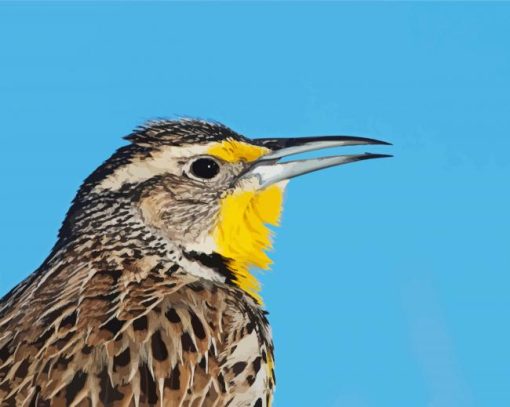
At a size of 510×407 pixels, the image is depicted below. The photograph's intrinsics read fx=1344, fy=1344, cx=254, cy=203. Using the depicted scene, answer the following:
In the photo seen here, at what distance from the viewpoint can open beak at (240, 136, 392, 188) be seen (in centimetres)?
423

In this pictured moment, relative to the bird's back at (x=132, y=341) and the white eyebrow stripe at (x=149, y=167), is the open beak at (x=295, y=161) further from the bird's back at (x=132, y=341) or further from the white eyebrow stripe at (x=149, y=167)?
the bird's back at (x=132, y=341)

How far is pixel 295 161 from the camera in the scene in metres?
4.27

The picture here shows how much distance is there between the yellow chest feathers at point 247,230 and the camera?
4141 millimetres

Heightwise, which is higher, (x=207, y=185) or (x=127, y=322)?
(x=207, y=185)

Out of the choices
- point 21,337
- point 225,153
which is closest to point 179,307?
point 21,337

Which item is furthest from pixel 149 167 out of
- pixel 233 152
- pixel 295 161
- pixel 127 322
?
pixel 127 322

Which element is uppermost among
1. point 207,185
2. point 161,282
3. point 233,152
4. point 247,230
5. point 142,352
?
point 233,152

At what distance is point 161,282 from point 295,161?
0.66 m

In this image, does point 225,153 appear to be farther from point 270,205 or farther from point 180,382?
point 180,382

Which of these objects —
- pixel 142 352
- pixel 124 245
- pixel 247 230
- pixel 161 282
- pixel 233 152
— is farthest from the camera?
pixel 233 152

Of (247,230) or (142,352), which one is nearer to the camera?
(142,352)

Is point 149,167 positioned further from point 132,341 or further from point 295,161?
point 132,341

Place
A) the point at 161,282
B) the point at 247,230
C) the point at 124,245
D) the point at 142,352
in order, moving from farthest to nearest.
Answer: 1. the point at 247,230
2. the point at 124,245
3. the point at 161,282
4. the point at 142,352

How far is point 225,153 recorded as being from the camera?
4320 millimetres
